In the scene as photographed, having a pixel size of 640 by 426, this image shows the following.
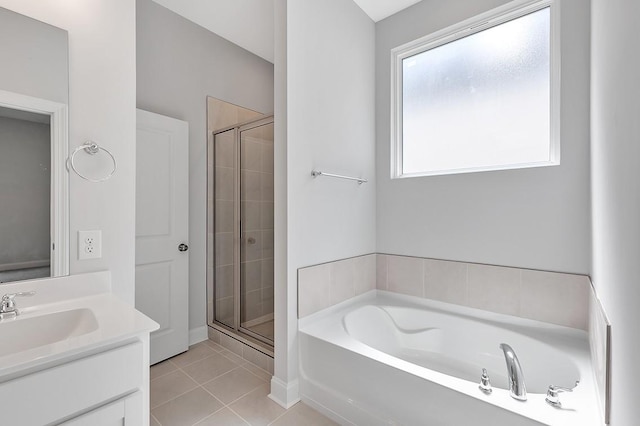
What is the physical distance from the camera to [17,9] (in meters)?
1.24

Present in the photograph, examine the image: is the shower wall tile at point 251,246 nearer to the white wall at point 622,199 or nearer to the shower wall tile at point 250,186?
the shower wall tile at point 250,186

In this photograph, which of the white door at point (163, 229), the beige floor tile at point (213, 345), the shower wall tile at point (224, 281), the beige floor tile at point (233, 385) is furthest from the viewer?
the shower wall tile at point (224, 281)

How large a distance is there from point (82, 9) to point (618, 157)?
215 cm

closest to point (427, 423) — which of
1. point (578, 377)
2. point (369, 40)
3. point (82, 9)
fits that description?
point (578, 377)

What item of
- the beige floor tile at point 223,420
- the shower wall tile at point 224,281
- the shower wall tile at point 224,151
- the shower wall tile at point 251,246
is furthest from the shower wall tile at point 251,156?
the beige floor tile at point 223,420

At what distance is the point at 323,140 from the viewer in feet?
6.79

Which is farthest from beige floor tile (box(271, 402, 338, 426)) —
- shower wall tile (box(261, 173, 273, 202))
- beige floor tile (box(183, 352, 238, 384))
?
shower wall tile (box(261, 173, 273, 202))

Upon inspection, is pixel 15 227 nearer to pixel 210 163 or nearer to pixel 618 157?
pixel 210 163

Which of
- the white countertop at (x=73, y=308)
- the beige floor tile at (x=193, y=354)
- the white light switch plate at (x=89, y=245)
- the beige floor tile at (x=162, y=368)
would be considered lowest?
the beige floor tile at (x=193, y=354)

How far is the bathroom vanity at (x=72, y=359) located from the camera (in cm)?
82

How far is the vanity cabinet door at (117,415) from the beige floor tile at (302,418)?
2.84ft

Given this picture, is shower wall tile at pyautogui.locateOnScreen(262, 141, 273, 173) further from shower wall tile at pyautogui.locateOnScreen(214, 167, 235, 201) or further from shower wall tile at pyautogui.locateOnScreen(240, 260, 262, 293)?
shower wall tile at pyautogui.locateOnScreen(240, 260, 262, 293)

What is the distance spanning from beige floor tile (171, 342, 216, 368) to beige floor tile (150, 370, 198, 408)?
14 cm

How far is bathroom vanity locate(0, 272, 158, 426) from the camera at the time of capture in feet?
2.69
